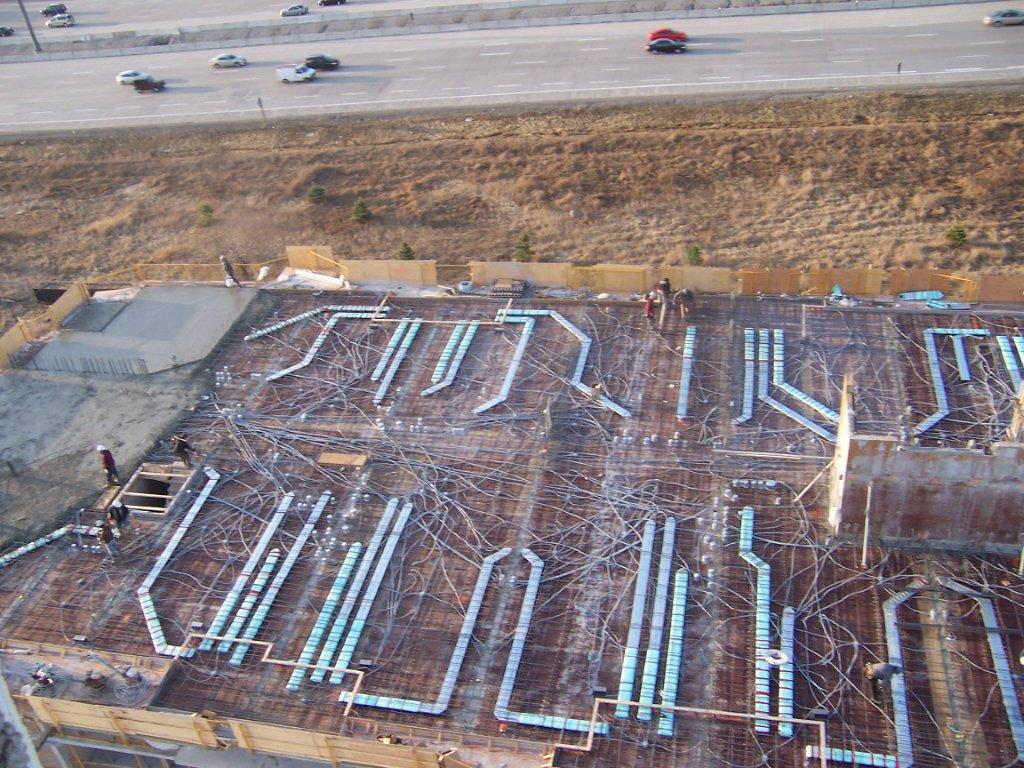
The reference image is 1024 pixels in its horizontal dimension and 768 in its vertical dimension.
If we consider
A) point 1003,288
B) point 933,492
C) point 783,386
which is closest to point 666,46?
point 1003,288

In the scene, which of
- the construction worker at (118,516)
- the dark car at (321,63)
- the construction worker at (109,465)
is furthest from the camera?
the dark car at (321,63)

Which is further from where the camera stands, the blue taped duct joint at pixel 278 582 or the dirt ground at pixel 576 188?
the dirt ground at pixel 576 188

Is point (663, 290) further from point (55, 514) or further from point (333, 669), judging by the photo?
point (55, 514)

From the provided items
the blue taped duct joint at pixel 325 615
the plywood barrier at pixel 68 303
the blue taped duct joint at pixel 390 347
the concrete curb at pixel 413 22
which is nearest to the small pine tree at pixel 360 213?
the plywood barrier at pixel 68 303

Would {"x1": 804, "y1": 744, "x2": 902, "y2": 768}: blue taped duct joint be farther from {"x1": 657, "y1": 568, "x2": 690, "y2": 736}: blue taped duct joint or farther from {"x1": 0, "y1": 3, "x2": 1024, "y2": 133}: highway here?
{"x1": 0, "y1": 3, "x2": 1024, "y2": 133}: highway

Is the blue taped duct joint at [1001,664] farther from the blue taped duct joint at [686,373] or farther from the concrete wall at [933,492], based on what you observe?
the blue taped duct joint at [686,373]

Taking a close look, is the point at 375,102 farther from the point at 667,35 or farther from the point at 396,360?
the point at 396,360

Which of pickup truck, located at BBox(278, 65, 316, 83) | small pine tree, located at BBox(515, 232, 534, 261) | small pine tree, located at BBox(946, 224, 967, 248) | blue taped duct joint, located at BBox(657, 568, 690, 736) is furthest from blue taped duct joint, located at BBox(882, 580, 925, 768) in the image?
pickup truck, located at BBox(278, 65, 316, 83)
